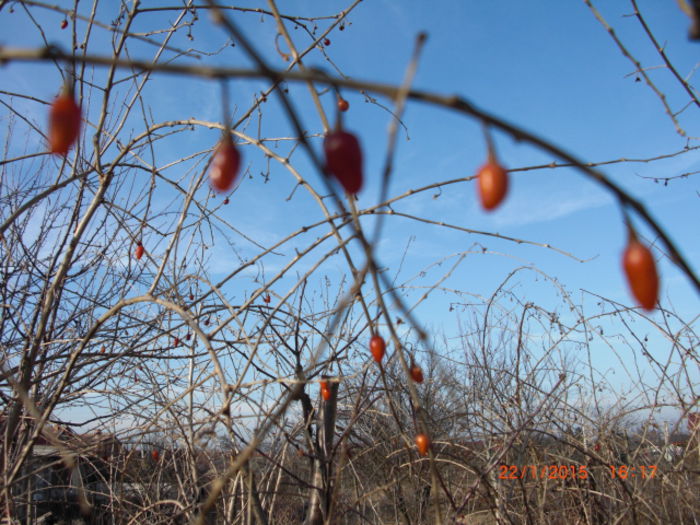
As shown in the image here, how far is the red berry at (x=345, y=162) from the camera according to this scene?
1.85 ft

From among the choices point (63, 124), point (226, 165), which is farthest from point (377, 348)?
point (63, 124)

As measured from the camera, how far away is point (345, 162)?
56cm

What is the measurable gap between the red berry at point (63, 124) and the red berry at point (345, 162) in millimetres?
367

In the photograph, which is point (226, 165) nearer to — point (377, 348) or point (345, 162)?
point (345, 162)

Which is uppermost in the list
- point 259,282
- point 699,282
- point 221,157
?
point 259,282

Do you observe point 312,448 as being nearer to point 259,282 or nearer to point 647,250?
point 647,250

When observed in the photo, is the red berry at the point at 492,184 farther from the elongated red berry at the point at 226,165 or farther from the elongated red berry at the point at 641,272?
the elongated red berry at the point at 226,165

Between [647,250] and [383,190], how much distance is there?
0.33 meters

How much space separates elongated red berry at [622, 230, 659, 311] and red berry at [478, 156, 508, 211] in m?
0.16

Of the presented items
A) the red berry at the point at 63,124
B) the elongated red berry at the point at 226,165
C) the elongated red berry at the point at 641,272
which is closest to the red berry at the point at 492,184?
the elongated red berry at the point at 641,272

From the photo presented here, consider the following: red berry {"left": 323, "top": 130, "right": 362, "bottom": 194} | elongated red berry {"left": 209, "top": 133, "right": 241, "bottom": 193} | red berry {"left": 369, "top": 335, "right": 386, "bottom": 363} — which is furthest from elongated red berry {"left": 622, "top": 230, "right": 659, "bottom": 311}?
red berry {"left": 369, "top": 335, "right": 386, "bottom": 363}

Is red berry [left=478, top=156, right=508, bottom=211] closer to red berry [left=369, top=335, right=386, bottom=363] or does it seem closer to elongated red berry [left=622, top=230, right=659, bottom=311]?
elongated red berry [left=622, top=230, right=659, bottom=311]

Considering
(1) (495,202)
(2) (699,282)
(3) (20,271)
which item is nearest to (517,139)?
(1) (495,202)

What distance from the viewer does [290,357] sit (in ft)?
8.71
